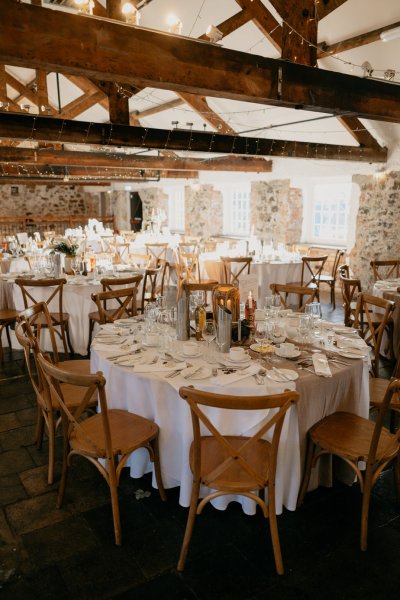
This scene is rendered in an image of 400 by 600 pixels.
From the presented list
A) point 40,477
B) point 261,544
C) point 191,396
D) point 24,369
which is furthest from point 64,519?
point 24,369

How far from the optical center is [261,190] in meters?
10.8

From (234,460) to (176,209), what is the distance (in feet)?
44.8

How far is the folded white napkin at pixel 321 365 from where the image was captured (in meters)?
2.52

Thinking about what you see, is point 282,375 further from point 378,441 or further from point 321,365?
point 378,441

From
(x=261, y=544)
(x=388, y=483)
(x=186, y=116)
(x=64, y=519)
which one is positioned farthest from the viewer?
(x=186, y=116)

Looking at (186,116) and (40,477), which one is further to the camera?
(186,116)

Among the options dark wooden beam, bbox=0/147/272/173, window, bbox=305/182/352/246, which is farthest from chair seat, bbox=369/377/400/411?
dark wooden beam, bbox=0/147/272/173

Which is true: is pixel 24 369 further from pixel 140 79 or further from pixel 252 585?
pixel 252 585

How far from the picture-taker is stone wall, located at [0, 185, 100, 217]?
1672cm

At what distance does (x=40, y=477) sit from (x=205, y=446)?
1.30 m

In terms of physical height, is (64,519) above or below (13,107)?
below

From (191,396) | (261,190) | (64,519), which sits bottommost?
(64,519)

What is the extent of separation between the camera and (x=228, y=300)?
10.1ft

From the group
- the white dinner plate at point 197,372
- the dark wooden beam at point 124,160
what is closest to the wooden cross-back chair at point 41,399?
the white dinner plate at point 197,372
